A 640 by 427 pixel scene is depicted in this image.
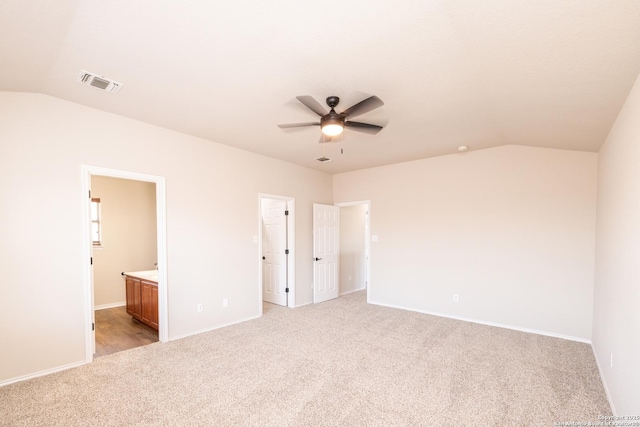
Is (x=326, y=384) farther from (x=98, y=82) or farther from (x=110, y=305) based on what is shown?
(x=110, y=305)

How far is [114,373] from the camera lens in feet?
9.73

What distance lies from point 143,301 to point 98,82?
10.6 ft

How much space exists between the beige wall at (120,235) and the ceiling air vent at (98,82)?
358 centimetres

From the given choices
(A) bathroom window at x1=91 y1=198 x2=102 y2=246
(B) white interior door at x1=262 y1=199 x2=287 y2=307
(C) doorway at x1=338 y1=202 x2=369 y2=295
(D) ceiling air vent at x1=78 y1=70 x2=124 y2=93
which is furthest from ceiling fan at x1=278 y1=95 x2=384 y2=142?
(A) bathroom window at x1=91 y1=198 x2=102 y2=246

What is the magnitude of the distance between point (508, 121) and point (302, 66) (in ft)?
8.41

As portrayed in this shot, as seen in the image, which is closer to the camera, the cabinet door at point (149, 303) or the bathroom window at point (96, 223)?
the cabinet door at point (149, 303)

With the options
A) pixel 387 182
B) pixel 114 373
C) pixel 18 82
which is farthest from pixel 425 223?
pixel 18 82

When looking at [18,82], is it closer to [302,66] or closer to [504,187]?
[302,66]

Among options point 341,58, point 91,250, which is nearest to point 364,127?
point 341,58

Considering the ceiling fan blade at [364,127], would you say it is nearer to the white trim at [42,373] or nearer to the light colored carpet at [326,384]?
the light colored carpet at [326,384]

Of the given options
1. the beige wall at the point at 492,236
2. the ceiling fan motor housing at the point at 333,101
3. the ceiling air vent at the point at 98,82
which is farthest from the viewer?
the beige wall at the point at 492,236

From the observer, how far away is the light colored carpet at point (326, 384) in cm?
230

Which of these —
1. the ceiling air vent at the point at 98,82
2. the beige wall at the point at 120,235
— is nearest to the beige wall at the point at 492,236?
the ceiling air vent at the point at 98,82

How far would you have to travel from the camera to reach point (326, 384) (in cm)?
277
